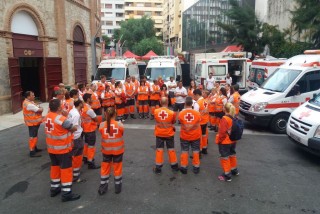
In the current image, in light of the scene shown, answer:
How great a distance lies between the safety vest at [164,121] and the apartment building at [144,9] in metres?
→ 90.3

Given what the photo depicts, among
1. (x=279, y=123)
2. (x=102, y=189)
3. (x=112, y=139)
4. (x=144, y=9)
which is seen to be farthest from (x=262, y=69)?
(x=144, y=9)

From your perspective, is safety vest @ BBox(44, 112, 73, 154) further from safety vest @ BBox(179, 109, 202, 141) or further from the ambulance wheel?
the ambulance wheel

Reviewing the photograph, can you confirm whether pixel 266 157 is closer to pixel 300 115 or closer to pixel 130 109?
pixel 300 115

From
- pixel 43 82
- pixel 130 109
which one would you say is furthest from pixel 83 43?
pixel 130 109

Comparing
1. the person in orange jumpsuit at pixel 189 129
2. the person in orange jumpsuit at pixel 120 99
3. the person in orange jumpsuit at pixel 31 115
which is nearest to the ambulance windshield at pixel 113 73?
the person in orange jumpsuit at pixel 120 99

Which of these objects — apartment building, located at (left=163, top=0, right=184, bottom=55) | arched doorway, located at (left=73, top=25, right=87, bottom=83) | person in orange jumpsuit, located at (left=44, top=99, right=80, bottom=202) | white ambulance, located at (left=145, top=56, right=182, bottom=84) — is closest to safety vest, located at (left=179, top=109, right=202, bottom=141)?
person in orange jumpsuit, located at (left=44, top=99, right=80, bottom=202)

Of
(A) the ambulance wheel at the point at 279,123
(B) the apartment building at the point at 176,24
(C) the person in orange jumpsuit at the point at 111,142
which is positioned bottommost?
(A) the ambulance wheel at the point at 279,123

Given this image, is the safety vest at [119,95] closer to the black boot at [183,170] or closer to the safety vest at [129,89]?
the safety vest at [129,89]

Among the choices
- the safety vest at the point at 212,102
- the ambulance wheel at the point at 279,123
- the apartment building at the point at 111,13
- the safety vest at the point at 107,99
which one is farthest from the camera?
the apartment building at the point at 111,13

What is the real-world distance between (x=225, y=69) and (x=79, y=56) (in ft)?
35.2

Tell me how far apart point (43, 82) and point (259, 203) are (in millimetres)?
14920

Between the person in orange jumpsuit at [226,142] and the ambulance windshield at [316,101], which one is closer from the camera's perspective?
the person in orange jumpsuit at [226,142]

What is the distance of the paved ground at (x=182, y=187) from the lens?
5125 mm

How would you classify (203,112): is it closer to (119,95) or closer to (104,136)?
(104,136)
